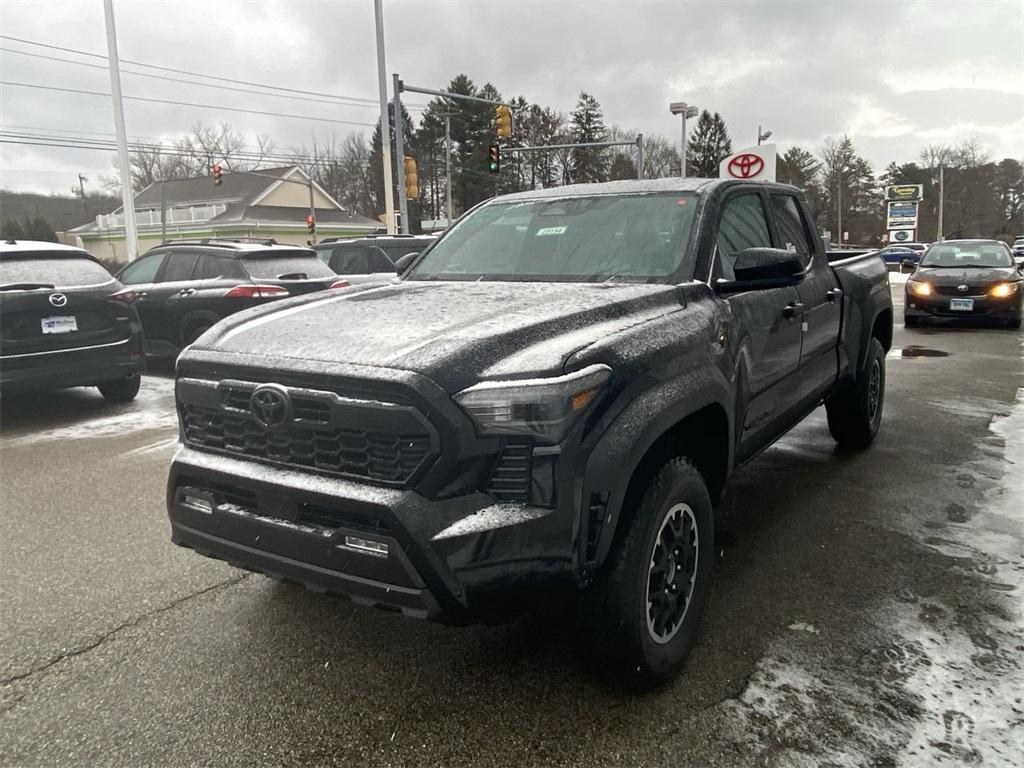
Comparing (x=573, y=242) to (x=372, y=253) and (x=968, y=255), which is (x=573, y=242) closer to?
(x=372, y=253)

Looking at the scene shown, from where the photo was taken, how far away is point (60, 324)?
707 centimetres

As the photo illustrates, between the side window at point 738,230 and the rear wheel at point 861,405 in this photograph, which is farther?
the rear wheel at point 861,405

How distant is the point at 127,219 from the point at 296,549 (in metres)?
21.4

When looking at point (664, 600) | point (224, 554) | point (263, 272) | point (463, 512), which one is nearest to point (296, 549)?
point (224, 554)

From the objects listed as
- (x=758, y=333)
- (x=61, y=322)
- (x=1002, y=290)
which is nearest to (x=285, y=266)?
(x=61, y=322)

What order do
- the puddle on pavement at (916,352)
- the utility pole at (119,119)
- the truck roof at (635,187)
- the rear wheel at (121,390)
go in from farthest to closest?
1. the utility pole at (119,119)
2. the puddle on pavement at (916,352)
3. the rear wheel at (121,390)
4. the truck roof at (635,187)

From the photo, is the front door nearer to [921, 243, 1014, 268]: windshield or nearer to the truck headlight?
the truck headlight

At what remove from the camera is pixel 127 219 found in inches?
821

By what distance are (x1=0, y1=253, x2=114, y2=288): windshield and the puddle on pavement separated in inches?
389

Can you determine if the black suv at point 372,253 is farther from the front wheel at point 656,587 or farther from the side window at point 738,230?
the front wheel at point 656,587

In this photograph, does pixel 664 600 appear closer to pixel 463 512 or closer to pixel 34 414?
pixel 463 512

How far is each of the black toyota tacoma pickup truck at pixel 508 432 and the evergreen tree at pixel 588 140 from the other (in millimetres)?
65141

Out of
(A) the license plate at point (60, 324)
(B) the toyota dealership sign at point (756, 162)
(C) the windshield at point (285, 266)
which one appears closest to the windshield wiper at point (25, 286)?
(A) the license plate at point (60, 324)

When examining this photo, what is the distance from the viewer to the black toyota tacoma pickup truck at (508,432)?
2.28 m
